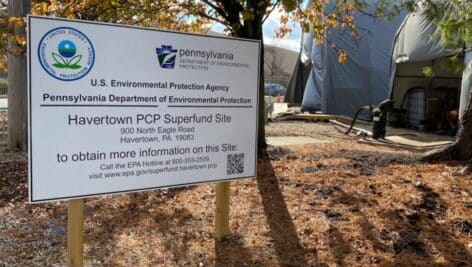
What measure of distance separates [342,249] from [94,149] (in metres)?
2.14

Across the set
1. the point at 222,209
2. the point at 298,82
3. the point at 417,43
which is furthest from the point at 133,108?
the point at 298,82

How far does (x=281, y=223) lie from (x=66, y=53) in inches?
99.5

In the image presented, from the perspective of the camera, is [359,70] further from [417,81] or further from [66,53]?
[66,53]

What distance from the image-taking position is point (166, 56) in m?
3.57

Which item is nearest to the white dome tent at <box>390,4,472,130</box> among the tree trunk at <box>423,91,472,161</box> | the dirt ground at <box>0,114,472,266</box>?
the tree trunk at <box>423,91,472,161</box>

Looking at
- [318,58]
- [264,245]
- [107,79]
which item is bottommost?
[264,245]

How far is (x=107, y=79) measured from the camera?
3295 mm

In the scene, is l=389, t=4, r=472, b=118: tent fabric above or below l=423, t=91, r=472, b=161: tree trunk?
above

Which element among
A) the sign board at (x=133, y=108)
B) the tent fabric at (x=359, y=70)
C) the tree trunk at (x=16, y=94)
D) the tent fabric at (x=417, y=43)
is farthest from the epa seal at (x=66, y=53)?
the tent fabric at (x=359, y=70)

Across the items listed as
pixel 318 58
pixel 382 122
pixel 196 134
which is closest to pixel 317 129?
pixel 382 122

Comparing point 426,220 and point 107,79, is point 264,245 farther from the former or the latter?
point 107,79

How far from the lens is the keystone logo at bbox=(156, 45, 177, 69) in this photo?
11.6ft

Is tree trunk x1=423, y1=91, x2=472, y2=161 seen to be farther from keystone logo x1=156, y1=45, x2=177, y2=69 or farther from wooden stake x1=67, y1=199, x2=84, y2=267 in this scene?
wooden stake x1=67, y1=199, x2=84, y2=267

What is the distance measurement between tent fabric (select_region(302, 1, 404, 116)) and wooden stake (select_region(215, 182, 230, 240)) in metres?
15.6
